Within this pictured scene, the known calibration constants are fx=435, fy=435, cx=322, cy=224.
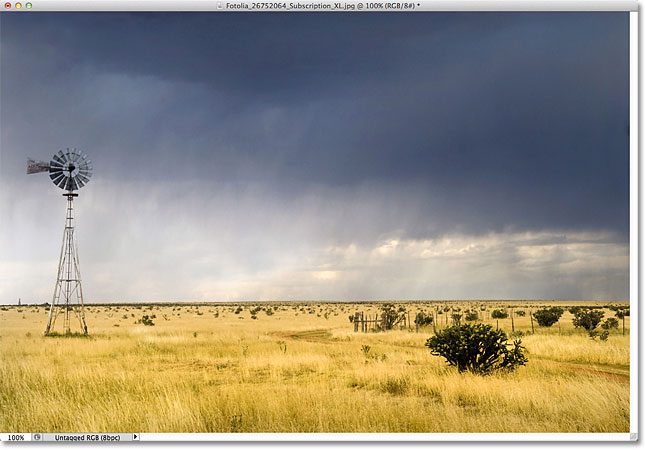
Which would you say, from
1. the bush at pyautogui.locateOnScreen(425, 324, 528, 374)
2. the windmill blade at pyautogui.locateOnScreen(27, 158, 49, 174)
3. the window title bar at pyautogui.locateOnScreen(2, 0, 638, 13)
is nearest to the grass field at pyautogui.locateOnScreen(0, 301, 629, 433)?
the bush at pyautogui.locateOnScreen(425, 324, 528, 374)

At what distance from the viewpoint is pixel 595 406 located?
8.61m

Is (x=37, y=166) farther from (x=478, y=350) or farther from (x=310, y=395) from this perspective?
(x=478, y=350)

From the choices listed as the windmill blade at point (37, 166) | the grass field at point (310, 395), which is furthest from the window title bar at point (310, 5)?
the grass field at point (310, 395)

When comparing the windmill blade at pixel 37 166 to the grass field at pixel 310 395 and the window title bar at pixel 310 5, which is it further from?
the grass field at pixel 310 395

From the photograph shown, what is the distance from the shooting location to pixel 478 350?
13.7 meters

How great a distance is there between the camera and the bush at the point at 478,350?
13680mm

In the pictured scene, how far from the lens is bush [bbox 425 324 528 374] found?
44.9 ft

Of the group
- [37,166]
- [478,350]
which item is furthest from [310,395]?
[37,166]

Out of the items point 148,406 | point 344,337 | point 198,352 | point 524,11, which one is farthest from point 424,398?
point 344,337

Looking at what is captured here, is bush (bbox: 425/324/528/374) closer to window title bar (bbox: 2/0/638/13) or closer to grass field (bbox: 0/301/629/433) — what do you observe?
grass field (bbox: 0/301/629/433)

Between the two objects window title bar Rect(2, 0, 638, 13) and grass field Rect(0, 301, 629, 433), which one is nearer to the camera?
grass field Rect(0, 301, 629, 433)

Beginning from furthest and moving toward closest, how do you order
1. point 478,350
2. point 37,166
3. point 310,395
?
1. point 37,166
2. point 478,350
3. point 310,395

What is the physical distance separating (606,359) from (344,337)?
1624 centimetres
